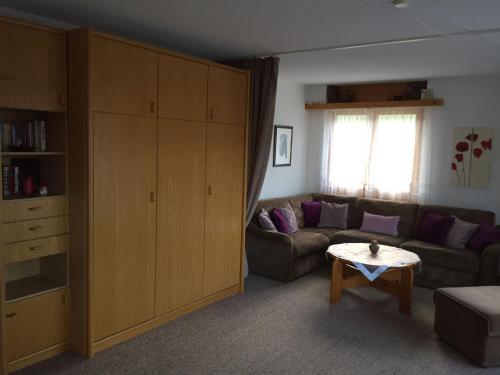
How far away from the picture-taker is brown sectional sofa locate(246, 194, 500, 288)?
4.53 metres

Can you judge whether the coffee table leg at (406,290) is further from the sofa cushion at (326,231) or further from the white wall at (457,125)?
the white wall at (457,125)

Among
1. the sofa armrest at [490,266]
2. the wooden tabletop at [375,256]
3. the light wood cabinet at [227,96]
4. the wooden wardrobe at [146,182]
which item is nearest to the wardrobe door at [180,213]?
the wooden wardrobe at [146,182]

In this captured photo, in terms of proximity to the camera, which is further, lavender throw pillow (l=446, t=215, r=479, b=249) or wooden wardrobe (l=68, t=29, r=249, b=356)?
lavender throw pillow (l=446, t=215, r=479, b=249)

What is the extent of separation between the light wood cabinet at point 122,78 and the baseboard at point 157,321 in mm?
1623

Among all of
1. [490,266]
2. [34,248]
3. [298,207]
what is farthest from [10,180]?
[490,266]

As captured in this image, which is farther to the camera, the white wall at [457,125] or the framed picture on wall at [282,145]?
the framed picture on wall at [282,145]

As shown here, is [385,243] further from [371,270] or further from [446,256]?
[371,270]

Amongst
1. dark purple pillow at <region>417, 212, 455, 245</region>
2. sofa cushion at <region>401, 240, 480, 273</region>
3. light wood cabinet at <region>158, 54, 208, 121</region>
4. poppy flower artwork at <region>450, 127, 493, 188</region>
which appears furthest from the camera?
poppy flower artwork at <region>450, 127, 493, 188</region>

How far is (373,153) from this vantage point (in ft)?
19.6

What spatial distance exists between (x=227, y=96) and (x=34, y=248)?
206cm

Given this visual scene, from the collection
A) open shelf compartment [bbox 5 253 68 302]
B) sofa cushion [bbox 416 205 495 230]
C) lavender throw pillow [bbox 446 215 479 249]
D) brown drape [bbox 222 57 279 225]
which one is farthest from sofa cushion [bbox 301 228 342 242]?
open shelf compartment [bbox 5 253 68 302]

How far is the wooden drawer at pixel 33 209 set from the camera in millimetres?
2783

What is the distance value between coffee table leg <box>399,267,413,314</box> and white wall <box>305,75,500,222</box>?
1870 millimetres

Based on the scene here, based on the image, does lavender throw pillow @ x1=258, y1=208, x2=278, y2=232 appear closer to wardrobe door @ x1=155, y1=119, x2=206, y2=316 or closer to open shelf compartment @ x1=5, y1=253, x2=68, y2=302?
wardrobe door @ x1=155, y1=119, x2=206, y2=316
